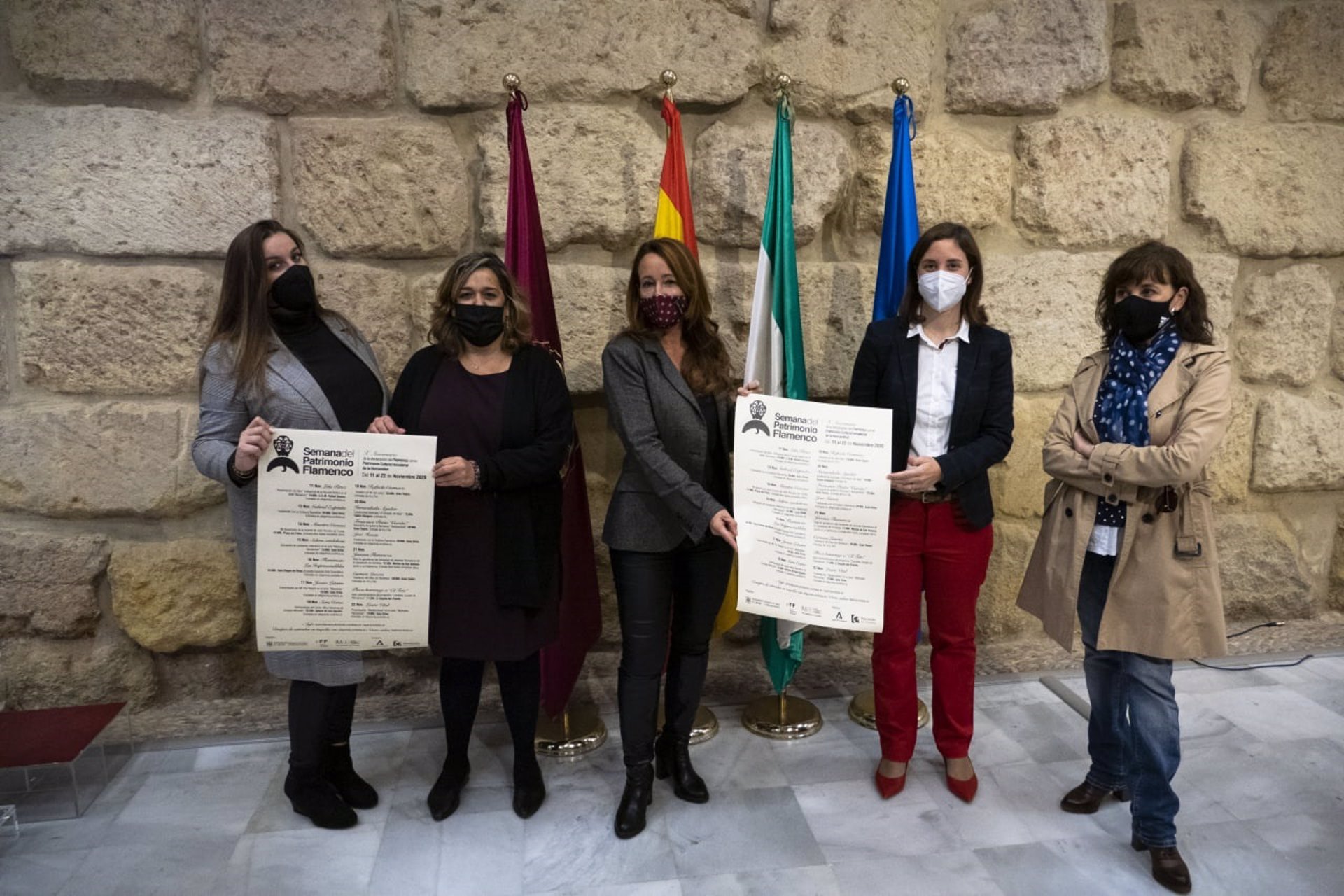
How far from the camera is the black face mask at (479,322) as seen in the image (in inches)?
76.9

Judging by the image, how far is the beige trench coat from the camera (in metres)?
1.78

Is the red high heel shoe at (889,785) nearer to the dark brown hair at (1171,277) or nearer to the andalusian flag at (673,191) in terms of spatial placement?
the dark brown hair at (1171,277)

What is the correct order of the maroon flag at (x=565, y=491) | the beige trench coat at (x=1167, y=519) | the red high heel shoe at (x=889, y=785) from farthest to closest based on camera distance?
the maroon flag at (x=565, y=491) → the red high heel shoe at (x=889, y=785) → the beige trench coat at (x=1167, y=519)

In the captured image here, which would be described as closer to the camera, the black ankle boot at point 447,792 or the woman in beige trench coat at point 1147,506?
the woman in beige trench coat at point 1147,506

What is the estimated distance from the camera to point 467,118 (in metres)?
2.58

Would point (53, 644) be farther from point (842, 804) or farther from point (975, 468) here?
point (975, 468)

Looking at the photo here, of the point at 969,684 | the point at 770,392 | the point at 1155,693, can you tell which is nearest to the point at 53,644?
the point at 770,392

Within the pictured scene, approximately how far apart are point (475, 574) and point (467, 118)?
4.81 ft

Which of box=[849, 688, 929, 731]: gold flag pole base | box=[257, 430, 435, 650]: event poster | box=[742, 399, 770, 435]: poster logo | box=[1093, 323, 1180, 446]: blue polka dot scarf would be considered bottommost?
box=[849, 688, 929, 731]: gold flag pole base

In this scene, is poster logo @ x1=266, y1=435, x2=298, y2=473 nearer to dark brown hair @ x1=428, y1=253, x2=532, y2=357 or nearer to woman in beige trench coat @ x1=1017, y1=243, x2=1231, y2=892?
dark brown hair @ x1=428, y1=253, x2=532, y2=357

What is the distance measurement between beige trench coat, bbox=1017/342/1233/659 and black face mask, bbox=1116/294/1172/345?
0.08m

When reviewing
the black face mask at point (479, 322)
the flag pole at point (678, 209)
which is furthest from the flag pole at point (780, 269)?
the black face mask at point (479, 322)

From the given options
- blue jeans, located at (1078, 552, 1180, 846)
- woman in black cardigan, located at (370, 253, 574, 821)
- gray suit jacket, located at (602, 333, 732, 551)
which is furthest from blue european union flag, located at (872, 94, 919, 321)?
woman in black cardigan, located at (370, 253, 574, 821)

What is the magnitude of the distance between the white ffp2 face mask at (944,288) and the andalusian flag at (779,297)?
0.48m
